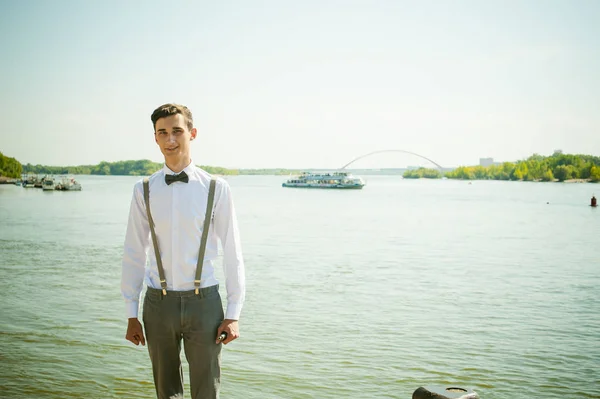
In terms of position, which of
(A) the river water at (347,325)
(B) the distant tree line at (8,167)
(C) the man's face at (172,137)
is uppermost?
(B) the distant tree line at (8,167)

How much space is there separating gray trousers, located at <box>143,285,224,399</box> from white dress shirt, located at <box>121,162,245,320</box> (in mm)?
60

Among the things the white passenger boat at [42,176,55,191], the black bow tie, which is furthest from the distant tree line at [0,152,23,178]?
the black bow tie

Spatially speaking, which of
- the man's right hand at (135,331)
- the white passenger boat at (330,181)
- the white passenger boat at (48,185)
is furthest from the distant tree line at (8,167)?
the man's right hand at (135,331)

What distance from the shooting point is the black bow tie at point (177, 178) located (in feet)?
9.31

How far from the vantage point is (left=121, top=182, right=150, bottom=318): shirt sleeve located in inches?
116

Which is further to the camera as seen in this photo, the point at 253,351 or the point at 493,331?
the point at 493,331

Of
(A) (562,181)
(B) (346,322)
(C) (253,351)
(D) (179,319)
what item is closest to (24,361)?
(C) (253,351)

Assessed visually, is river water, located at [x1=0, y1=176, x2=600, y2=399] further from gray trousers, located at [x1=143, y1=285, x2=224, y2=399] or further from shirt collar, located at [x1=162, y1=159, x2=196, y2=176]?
shirt collar, located at [x1=162, y1=159, x2=196, y2=176]

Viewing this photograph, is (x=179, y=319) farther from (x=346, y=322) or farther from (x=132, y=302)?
(x=346, y=322)

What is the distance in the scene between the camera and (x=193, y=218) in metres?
2.85

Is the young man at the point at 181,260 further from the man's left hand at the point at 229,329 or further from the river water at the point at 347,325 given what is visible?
the river water at the point at 347,325

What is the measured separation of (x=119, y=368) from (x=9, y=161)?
140 meters

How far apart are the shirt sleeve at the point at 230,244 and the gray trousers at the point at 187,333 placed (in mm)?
80

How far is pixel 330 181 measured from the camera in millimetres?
109688
